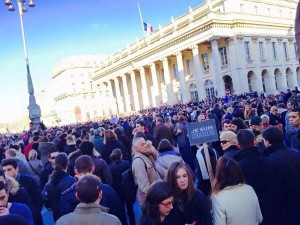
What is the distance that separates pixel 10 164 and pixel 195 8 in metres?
44.4

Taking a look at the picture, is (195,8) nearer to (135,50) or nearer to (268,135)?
(135,50)

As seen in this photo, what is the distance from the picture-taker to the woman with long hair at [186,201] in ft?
10.2

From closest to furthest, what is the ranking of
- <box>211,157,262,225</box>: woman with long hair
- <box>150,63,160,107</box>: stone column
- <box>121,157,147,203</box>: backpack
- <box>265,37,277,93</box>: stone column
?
<box>211,157,262,225</box>: woman with long hair
<box>121,157,147,203</box>: backpack
<box>265,37,277,93</box>: stone column
<box>150,63,160,107</box>: stone column

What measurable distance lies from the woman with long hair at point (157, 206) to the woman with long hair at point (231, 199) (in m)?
0.57

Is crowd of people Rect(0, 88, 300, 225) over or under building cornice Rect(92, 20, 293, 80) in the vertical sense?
under

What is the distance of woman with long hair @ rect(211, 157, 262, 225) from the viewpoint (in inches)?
125

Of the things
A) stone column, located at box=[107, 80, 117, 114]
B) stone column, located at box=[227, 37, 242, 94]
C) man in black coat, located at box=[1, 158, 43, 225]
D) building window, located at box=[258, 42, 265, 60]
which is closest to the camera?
man in black coat, located at box=[1, 158, 43, 225]

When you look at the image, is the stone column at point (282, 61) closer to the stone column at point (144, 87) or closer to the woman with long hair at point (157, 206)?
the stone column at point (144, 87)

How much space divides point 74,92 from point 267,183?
77.2m

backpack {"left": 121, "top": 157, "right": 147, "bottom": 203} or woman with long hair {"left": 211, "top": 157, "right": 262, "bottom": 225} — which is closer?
woman with long hair {"left": 211, "top": 157, "right": 262, "bottom": 225}

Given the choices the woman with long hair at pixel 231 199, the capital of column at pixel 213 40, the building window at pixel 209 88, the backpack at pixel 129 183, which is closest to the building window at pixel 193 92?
the building window at pixel 209 88

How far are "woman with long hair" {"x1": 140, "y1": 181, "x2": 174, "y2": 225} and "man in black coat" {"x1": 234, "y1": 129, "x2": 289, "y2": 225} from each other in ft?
4.47

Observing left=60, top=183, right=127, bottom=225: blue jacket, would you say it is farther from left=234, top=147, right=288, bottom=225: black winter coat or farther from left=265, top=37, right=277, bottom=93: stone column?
left=265, top=37, right=277, bottom=93: stone column

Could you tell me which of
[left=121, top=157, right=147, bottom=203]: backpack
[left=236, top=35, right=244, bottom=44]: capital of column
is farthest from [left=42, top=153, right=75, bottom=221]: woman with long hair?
[left=236, top=35, right=244, bottom=44]: capital of column
